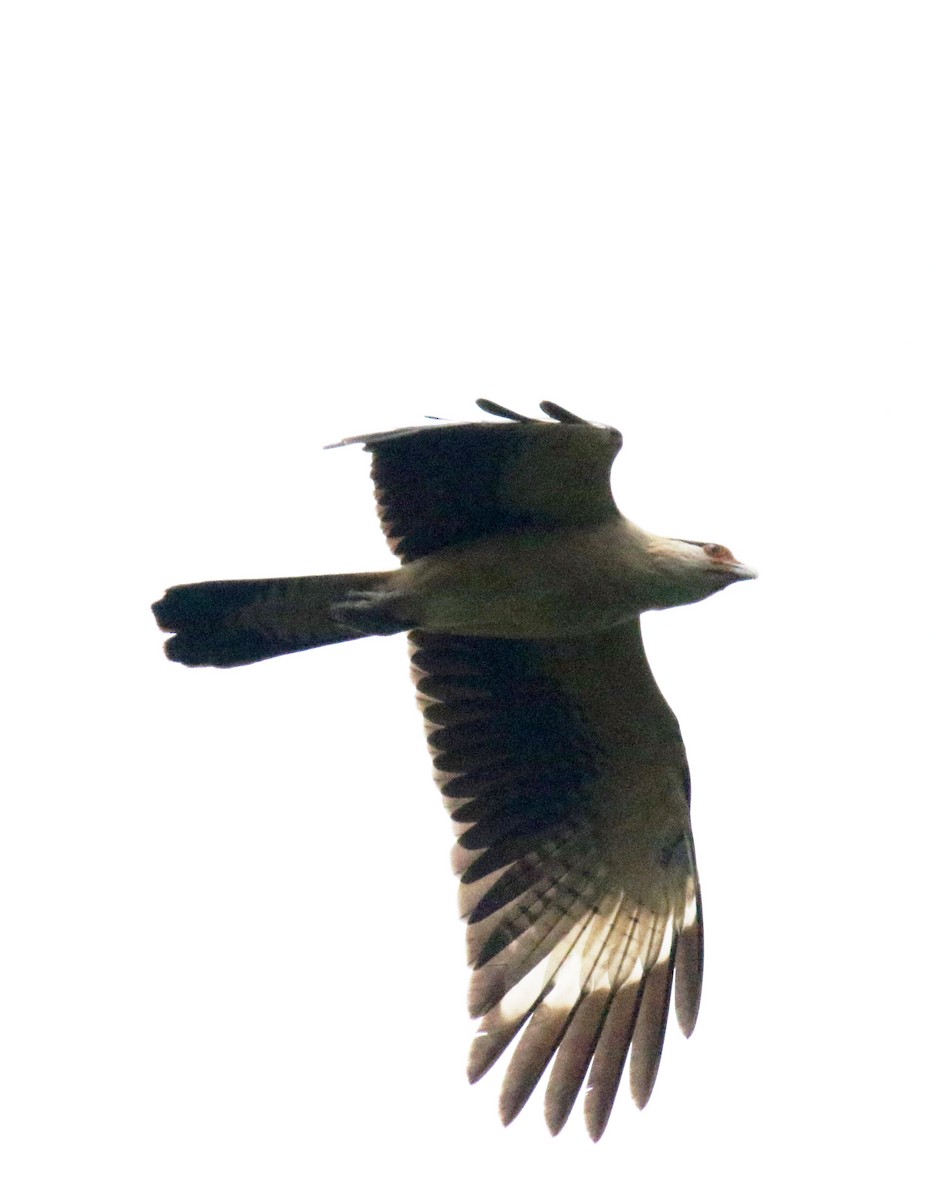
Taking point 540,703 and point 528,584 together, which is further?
point 540,703

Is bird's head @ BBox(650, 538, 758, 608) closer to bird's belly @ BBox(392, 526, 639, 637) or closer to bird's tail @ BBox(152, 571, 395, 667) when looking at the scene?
bird's belly @ BBox(392, 526, 639, 637)

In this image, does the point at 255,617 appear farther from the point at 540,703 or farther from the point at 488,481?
the point at 540,703

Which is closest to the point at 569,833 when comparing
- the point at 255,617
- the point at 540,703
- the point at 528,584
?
the point at 540,703

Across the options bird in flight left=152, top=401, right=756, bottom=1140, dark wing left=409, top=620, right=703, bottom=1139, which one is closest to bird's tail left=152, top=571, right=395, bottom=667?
bird in flight left=152, top=401, right=756, bottom=1140

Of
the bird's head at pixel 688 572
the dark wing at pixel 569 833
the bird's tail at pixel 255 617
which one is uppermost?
the bird's head at pixel 688 572

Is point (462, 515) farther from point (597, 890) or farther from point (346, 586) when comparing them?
point (597, 890)

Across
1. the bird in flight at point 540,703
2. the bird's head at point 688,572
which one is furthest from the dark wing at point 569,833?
the bird's head at point 688,572

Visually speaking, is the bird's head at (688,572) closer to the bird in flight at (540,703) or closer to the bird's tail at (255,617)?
the bird in flight at (540,703)
